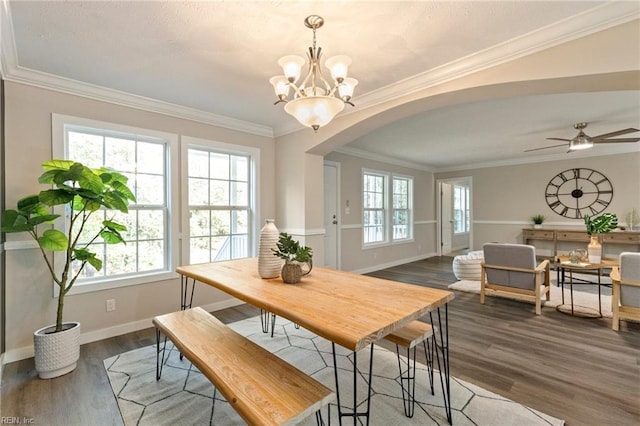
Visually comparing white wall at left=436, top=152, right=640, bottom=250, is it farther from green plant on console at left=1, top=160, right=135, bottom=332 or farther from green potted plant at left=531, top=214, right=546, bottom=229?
green plant on console at left=1, top=160, right=135, bottom=332

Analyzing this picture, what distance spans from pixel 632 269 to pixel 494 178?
465 centimetres

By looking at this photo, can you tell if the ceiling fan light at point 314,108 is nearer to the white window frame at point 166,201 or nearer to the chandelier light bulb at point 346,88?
the chandelier light bulb at point 346,88

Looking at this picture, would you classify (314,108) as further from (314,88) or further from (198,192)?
(198,192)

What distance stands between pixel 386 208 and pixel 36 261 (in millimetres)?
5580

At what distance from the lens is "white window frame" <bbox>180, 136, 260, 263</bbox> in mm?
3402

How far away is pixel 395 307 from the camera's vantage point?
1387mm

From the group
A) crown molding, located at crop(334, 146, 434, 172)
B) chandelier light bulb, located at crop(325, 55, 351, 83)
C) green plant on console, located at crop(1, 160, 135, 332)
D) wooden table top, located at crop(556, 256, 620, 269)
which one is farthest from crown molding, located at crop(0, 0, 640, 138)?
wooden table top, located at crop(556, 256, 620, 269)

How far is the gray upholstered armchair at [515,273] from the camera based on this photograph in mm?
3465

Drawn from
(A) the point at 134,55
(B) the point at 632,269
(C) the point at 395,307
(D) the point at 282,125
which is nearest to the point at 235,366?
(C) the point at 395,307

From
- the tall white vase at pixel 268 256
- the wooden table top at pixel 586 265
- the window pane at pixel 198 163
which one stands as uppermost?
the window pane at pixel 198 163

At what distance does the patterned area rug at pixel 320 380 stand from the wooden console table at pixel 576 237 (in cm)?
461

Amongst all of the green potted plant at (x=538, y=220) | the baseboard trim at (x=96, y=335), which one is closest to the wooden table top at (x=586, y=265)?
the green potted plant at (x=538, y=220)

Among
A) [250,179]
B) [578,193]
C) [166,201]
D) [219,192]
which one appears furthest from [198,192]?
[578,193]

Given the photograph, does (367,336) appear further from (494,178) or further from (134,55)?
(494,178)
